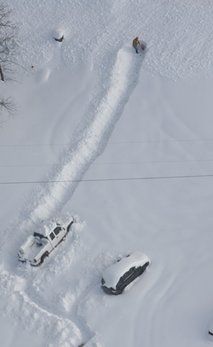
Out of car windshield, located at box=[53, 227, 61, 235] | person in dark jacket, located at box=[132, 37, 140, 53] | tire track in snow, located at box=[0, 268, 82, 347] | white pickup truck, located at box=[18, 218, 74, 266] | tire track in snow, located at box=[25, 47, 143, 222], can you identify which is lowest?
tire track in snow, located at box=[0, 268, 82, 347]

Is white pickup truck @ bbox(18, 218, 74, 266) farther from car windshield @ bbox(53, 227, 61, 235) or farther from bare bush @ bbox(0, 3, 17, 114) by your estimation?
bare bush @ bbox(0, 3, 17, 114)

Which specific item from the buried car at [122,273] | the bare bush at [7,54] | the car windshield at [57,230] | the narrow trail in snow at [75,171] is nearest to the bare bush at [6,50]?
the bare bush at [7,54]

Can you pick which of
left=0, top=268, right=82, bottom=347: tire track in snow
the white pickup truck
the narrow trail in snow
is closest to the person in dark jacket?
the narrow trail in snow

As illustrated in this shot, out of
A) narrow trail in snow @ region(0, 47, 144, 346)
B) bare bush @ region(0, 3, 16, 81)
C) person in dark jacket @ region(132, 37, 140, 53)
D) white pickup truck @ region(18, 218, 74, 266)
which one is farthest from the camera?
person in dark jacket @ region(132, 37, 140, 53)

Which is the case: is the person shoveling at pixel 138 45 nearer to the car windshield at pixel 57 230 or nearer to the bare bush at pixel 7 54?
the bare bush at pixel 7 54

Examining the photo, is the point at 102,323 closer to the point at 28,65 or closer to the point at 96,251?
the point at 96,251

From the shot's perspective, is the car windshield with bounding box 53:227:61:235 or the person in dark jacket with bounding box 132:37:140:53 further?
the person in dark jacket with bounding box 132:37:140:53
